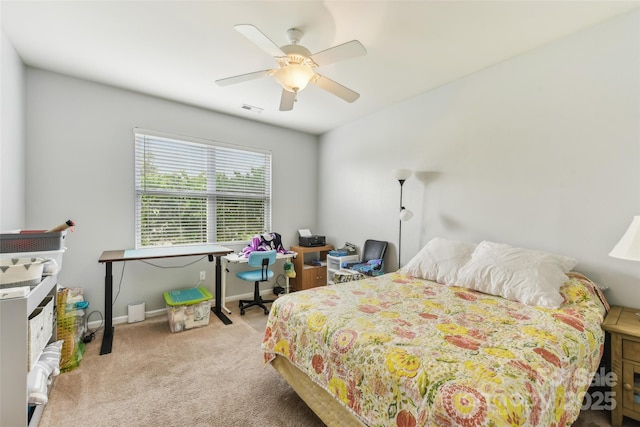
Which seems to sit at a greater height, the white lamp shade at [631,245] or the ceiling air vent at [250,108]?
the ceiling air vent at [250,108]

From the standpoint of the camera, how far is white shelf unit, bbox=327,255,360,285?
3797 mm

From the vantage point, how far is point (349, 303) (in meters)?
1.85

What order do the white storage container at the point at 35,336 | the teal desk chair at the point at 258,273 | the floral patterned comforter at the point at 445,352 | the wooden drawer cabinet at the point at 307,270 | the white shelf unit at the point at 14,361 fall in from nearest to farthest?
the floral patterned comforter at the point at 445,352, the white shelf unit at the point at 14,361, the white storage container at the point at 35,336, the teal desk chair at the point at 258,273, the wooden drawer cabinet at the point at 307,270

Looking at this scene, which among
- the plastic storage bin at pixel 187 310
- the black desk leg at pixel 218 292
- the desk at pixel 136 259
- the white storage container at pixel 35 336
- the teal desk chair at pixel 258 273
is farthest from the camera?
the black desk leg at pixel 218 292

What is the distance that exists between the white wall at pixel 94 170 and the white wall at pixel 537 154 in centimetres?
281

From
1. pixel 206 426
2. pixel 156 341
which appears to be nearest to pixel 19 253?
pixel 156 341

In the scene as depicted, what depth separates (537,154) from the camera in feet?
7.51

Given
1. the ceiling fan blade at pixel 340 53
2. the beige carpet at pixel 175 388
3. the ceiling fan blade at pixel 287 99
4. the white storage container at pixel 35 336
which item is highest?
the ceiling fan blade at pixel 340 53

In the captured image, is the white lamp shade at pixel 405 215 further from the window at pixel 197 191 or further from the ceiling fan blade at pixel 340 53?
the window at pixel 197 191

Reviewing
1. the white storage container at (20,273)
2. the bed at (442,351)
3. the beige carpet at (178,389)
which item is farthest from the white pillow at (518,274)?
the white storage container at (20,273)

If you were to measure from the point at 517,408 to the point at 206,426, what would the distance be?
1665 millimetres

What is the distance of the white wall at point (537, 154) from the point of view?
6.27 feet

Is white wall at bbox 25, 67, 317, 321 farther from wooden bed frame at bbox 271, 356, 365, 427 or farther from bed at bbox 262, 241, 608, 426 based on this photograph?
wooden bed frame at bbox 271, 356, 365, 427

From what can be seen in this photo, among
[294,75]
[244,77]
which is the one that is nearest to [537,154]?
[294,75]
